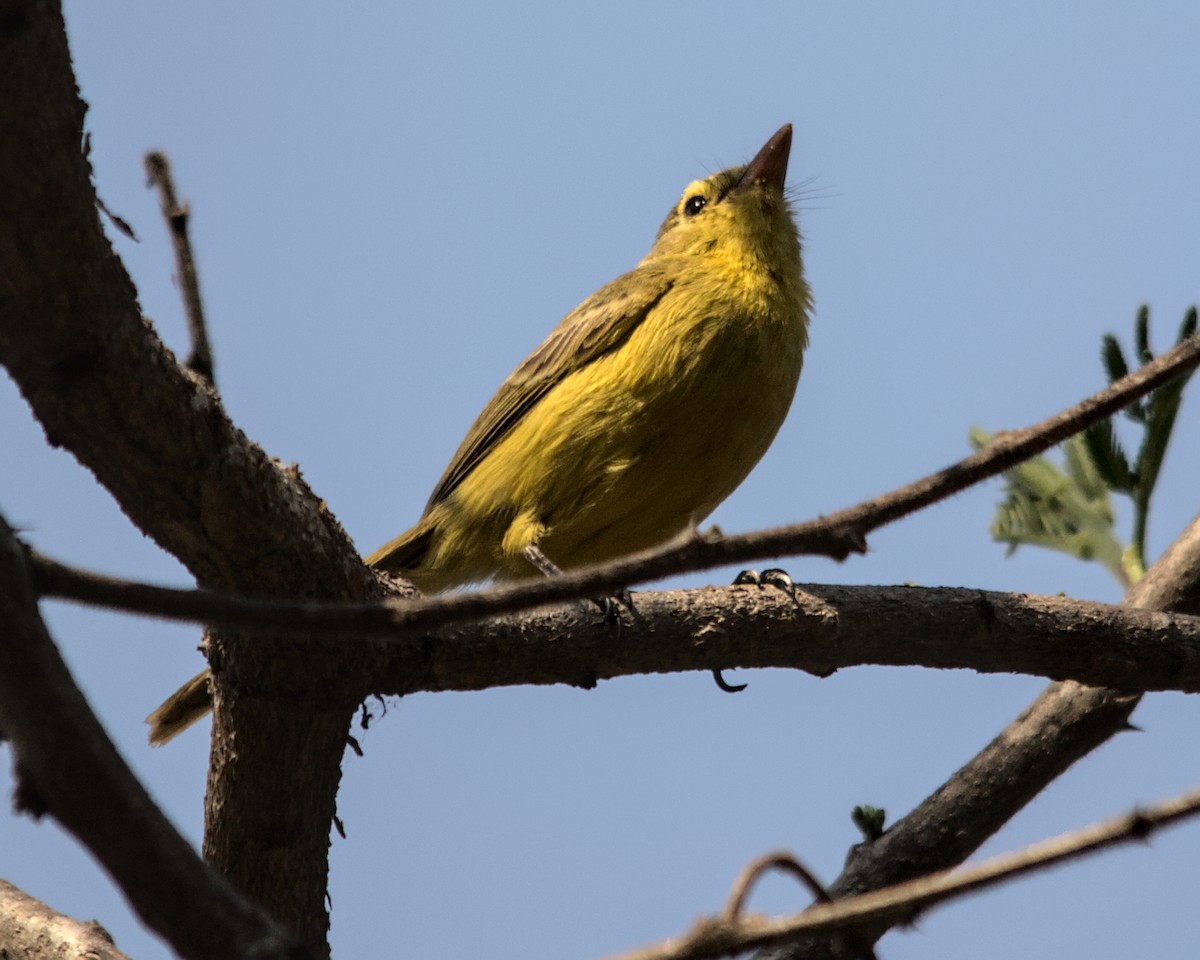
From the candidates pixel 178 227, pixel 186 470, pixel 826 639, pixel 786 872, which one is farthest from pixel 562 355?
pixel 786 872

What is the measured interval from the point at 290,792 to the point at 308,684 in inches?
16.9

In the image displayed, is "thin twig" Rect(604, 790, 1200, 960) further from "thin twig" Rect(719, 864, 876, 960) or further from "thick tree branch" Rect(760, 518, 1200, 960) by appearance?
"thick tree branch" Rect(760, 518, 1200, 960)

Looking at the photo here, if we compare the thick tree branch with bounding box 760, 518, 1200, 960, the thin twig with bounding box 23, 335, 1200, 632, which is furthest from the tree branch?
Result: the thick tree branch with bounding box 760, 518, 1200, 960

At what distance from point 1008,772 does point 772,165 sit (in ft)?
11.1

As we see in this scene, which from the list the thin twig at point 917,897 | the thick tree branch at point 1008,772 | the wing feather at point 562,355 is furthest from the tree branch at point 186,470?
the wing feather at point 562,355

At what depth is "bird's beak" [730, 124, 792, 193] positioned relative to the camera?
6.82 metres

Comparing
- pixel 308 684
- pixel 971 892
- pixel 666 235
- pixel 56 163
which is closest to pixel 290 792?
pixel 308 684

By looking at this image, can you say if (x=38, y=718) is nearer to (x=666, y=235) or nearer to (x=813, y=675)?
(x=813, y=675)

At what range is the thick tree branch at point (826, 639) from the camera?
4.23 m

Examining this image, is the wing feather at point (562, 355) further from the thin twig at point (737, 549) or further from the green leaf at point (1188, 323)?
the thin twig at point (737, 549)

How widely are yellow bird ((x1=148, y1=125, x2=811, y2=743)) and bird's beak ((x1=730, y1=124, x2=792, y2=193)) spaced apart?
72cm

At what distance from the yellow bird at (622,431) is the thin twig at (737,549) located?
3.12 metres

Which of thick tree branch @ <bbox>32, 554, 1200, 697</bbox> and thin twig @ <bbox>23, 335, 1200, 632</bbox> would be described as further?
thick tree branch @ <bbox>32, 554, 1200, 697</bbox>

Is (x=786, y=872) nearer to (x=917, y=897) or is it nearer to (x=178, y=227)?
(x=917, y=897)
